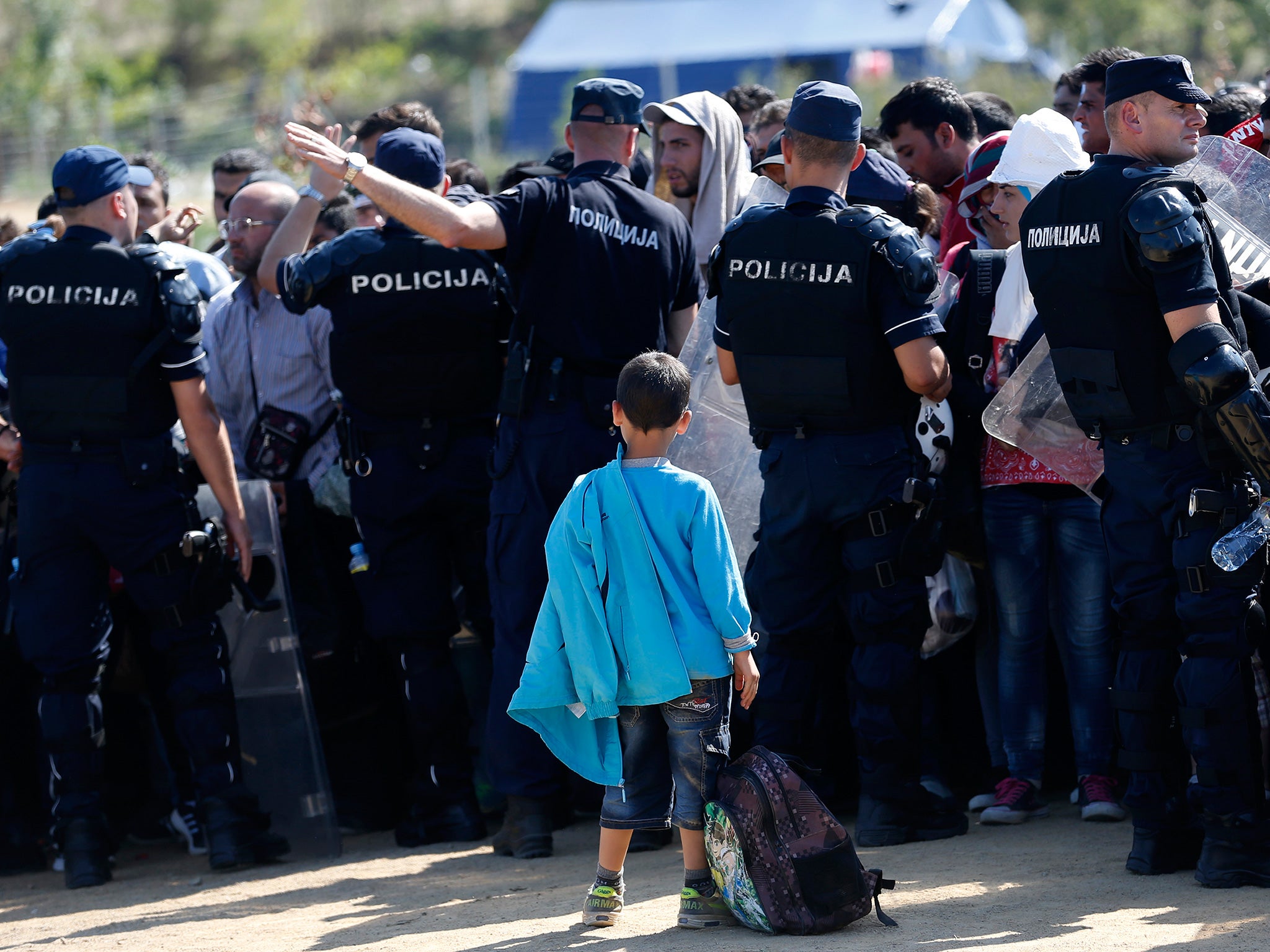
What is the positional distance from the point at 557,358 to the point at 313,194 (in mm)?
1298

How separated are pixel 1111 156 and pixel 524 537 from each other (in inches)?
85.7

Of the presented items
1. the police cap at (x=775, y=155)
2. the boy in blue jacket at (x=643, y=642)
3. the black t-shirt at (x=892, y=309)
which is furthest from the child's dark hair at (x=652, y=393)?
the police cap at (x=775, y=155)

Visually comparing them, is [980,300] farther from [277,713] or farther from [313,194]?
[277,713]

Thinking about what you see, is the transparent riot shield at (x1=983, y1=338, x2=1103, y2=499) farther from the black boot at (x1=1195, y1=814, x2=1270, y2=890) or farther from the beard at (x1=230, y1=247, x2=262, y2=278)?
the beard at (x1=230, y1=247, x2=262, y2=278)

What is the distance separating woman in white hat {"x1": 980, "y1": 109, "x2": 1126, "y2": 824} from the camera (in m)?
4.80

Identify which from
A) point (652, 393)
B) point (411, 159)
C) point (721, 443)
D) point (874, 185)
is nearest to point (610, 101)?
point (411, 159)

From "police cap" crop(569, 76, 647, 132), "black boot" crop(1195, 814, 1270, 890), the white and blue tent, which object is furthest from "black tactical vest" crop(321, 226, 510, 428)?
the white and blue tent

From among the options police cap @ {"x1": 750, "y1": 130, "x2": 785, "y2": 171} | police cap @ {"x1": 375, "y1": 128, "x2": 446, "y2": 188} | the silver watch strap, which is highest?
the silver watch strap

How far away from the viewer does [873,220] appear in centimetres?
452

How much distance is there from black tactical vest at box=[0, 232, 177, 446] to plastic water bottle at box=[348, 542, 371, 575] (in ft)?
2.90

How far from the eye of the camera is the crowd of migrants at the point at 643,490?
4.04m

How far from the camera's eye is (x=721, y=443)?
17.2 ft

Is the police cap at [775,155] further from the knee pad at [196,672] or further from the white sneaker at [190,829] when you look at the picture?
the white sneaker at [190,829]

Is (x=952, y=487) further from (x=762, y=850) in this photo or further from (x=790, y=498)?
(x=762, y=850)
